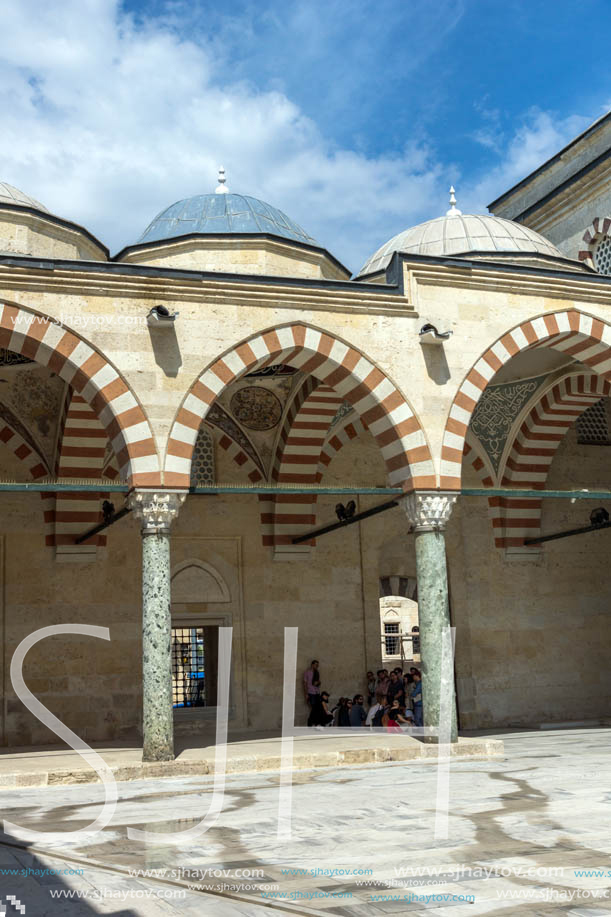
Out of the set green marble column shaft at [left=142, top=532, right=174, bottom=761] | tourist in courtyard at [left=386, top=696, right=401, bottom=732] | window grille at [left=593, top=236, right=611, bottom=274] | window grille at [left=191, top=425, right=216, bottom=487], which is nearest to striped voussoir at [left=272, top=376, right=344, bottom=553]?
window grille at [left=191, top=425, right=216, bottom=487]

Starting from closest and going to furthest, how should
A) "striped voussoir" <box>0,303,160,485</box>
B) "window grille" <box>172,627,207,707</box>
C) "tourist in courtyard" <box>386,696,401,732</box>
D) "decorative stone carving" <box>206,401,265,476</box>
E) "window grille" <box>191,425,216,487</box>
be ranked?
"striped voussoir" <box>0,303,160,485</box>, "tourist in courtyard" <box>386,696,401,732</box>, "decorative stone carving" <box>206,401,265,476</box>, "window grille" <box>191,425,216,487</box>, "window grille" <box>172,627,207,707</box>

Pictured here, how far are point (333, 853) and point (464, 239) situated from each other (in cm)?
963

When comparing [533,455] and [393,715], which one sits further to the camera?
[533,455]

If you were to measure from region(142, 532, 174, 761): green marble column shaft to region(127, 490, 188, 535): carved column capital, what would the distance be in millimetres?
67

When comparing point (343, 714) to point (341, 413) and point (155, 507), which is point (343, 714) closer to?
point (341, 413)

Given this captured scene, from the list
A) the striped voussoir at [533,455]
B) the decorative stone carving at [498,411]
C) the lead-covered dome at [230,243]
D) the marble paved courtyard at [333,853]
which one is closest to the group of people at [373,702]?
the striped voussoir at [533,455]

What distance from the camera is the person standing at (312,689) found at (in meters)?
11.1

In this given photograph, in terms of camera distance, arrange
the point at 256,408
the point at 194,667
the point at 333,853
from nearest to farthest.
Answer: the point at 333,853, the point at 256,408, the point at 194,667

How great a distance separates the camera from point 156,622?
786 centimetres

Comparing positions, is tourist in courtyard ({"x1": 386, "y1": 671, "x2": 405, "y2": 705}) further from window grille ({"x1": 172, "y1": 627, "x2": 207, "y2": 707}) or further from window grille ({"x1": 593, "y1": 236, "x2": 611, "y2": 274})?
window grille ({"x1": 593, "y1": 236, "x2": 611, "y2": 274})

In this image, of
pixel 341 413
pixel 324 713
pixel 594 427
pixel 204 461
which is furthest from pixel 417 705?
pixel 594 427

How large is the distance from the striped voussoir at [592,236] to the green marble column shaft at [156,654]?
7.99m

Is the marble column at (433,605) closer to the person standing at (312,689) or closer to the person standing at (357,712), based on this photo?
the person standing at (357,712)

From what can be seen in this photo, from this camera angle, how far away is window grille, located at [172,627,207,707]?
11.7 metres
